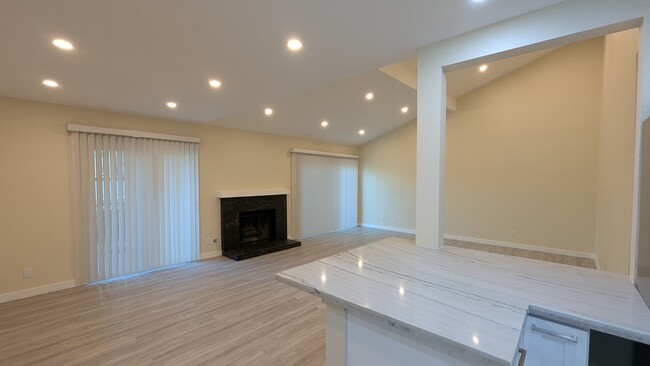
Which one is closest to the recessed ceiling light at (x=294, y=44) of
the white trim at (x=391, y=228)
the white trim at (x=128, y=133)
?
the white trim at (x=128, y=133)

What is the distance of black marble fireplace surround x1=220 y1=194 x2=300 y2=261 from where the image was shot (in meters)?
4.93

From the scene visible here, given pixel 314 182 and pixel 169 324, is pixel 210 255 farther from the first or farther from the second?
pixel 314 182

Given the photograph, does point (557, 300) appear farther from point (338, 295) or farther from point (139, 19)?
point (139, 19)

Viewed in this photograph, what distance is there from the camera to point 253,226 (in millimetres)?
5570

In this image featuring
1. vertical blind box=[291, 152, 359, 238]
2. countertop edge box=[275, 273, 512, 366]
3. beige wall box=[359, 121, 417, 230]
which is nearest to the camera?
countertop edge box=[275, 273, 512, 366]

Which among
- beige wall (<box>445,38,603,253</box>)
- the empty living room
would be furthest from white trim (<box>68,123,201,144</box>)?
Answer: beige wall (<box>445,38,603,253</box>)

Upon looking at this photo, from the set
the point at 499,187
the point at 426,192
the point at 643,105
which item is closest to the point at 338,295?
the point at 426,192

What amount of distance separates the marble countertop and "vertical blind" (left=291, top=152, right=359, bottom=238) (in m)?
4.68

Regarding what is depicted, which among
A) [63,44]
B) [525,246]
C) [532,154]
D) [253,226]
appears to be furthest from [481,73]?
[63,44]

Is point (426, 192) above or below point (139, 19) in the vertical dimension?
below

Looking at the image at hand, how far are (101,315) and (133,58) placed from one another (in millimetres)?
2659

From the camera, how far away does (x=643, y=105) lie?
122 centimetres

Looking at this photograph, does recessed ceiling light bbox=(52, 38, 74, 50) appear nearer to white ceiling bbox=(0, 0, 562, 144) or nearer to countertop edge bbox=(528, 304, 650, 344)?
white ceiling bbox=(0, 0, 562, 144)

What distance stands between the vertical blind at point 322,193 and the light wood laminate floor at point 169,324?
261 cm
